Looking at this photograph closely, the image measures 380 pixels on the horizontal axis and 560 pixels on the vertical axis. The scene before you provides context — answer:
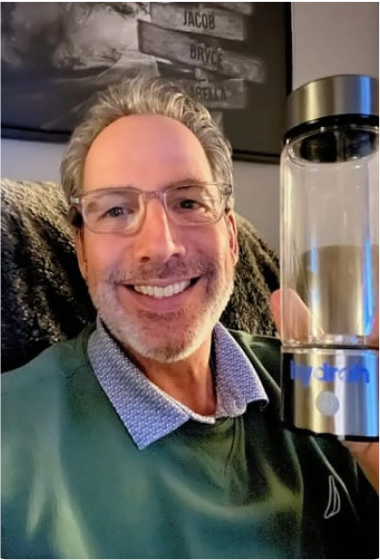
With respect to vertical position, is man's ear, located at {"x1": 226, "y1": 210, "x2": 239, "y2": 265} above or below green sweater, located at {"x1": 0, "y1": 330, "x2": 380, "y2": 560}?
above

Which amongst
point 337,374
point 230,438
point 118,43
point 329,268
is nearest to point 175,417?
point 230,438

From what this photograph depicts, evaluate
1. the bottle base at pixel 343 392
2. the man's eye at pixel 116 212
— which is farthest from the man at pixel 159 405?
the bottle base at pixel 343 392

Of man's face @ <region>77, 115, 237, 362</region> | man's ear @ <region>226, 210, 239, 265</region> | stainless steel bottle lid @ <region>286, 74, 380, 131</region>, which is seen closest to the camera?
stainless steel bottle lid @ <region>286, 74, 380, 131</region>

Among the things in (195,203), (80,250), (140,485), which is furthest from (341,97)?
(140,485)

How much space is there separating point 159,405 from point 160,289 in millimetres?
136

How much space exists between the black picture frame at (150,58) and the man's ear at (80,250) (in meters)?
0.13

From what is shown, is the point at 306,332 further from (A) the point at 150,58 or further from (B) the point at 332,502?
(A) the point at 150,58

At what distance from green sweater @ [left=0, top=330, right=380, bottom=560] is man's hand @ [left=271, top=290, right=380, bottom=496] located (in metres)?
0.07

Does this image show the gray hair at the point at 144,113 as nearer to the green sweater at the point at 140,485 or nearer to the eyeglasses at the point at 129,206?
the eyeglasses at the point at 129,206

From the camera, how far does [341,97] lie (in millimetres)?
710

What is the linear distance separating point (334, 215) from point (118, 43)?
0.38 metres

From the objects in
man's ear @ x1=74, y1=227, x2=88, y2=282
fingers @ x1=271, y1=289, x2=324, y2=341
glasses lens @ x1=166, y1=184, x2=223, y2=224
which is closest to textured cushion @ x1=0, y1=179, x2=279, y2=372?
man's ear @ x1=74, y1=227, x2=88, y2=282

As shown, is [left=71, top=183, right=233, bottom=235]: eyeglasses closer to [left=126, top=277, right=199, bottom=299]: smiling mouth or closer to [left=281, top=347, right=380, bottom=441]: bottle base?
[left=126, top=277, right=199, bottom=299]: smiling mouth

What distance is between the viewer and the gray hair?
850mm
